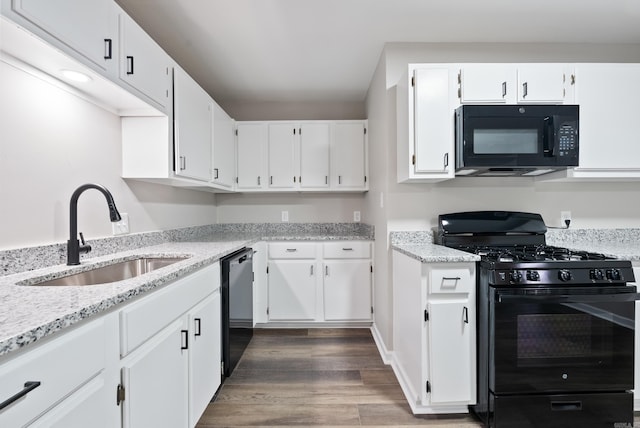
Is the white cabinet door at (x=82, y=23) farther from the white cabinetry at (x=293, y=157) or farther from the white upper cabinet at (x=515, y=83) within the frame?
the white upper cabinet at (x=515, y=83)

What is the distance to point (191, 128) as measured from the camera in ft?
7.15

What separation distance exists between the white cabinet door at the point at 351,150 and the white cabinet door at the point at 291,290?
1.02 meters

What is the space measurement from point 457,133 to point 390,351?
167 centimetres

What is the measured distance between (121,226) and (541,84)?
286 centimetres

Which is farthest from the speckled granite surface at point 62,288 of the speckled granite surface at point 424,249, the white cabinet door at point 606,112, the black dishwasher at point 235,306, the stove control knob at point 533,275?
the white cabinet door at point 606,112

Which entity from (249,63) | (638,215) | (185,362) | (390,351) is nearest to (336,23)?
(249,63)

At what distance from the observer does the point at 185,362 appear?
56.7 inches

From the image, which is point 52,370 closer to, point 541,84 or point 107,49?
point 107,49

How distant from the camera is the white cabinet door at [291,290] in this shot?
2.95 metres

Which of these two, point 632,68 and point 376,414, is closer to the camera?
point 376,414

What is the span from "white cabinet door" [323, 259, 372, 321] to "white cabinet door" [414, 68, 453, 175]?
129 cm

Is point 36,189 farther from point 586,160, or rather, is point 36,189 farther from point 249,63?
point 586,160

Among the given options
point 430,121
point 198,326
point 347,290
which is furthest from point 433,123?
point 198,326

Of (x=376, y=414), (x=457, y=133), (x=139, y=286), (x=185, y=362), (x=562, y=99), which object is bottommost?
(x=376, y=414)
